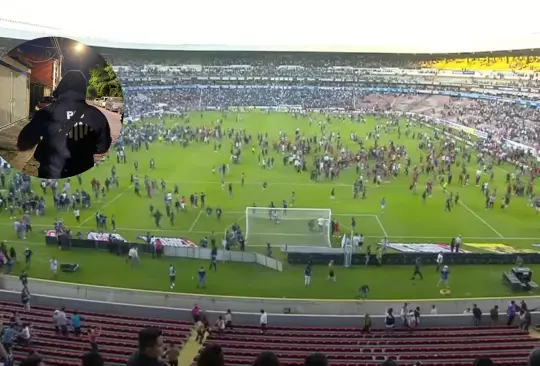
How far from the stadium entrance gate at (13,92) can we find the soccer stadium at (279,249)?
60 mm

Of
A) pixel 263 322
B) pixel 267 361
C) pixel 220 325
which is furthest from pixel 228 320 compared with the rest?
pixel 267 361

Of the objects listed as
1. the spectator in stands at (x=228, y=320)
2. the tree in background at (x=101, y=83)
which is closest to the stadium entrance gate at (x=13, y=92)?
the tree in background at (x=101, y=83)

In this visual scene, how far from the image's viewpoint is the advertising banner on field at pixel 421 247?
2006 centimetres

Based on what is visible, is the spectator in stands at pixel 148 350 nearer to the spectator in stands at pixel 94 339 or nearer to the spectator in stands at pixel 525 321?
the spectator in stands at pixel 94 339

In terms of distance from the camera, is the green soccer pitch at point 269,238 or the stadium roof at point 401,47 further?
the stadium roof at point 401,47

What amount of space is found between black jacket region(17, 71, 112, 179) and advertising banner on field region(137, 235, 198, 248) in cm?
1450

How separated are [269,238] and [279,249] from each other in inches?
39.3

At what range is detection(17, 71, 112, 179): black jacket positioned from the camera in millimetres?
4879

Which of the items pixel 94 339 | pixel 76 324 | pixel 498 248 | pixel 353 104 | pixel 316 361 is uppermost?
pixel 316 361

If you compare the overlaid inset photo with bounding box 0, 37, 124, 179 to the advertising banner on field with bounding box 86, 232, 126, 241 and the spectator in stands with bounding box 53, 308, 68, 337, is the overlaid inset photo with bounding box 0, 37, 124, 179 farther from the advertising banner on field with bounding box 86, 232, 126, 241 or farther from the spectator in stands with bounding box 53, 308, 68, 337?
the advertising banner on field with bounding box 86, 232, 126, 241

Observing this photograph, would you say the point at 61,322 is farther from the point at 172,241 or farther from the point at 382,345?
the point at 172,241

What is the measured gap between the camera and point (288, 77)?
72875 millimetres

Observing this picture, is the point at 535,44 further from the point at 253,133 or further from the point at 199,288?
the point at 199,288

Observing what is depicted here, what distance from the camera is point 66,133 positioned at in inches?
194
